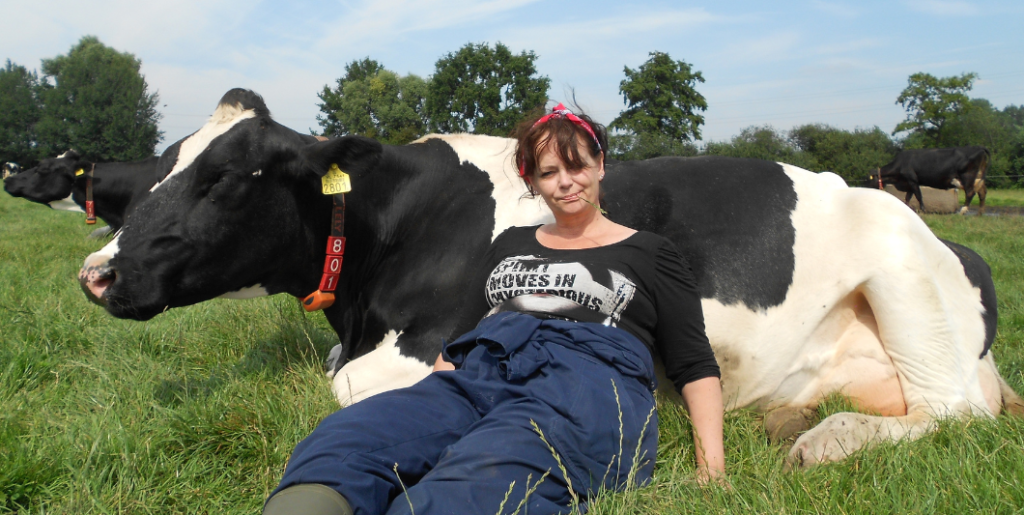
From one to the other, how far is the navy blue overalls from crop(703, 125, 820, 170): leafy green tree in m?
37.6

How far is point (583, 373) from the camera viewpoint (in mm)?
2248

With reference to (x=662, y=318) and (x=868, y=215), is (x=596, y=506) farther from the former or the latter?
(x=868, y=215)

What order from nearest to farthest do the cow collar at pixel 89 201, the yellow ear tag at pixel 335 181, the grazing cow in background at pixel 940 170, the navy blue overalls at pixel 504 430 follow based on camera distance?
the navy blue overalls at pixel 504 430 → the yellow ear tag at pixel 335 181 → the cow collar at pixel 89 201 → the grazing cow in background at pixel 940 170

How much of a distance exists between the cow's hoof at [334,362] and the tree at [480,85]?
57727 millimetres

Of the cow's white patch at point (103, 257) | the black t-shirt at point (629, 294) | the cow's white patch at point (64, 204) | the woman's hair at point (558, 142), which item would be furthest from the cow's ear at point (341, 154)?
the cow's white patch at point (64, 204)

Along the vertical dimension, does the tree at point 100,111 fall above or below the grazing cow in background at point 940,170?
above

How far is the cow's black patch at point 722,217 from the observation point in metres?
3.46

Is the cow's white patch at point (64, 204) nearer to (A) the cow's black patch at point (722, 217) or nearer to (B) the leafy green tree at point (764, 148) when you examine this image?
(A) the cow's black patch at point (722, 217)

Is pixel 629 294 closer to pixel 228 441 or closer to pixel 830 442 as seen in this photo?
pixel 830 442

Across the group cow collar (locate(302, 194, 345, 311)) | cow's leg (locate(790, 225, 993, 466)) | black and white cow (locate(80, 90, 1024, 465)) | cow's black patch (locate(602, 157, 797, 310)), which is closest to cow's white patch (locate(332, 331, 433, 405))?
black and white cow (locate(80, 90, 1024, 465))

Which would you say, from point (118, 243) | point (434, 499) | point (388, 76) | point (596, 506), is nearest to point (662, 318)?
point (596, 506)

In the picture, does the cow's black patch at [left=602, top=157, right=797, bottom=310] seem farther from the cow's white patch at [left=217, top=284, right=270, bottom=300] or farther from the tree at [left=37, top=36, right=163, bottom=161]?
the tree at [left=37, top=36, right=163, bottom=161]

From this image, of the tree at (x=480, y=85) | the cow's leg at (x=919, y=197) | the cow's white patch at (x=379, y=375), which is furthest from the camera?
the tree at (x=480, y=85)

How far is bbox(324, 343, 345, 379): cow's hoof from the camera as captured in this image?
3.90 m
